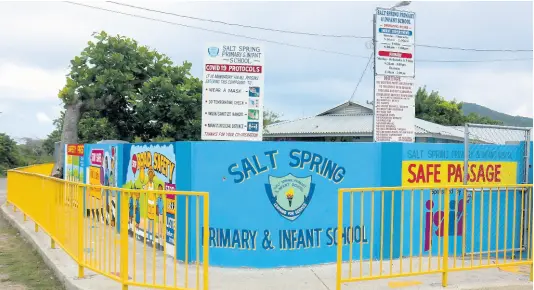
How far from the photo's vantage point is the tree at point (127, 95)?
54.3 feet

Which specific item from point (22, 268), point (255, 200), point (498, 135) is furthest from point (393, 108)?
point (22, 268)

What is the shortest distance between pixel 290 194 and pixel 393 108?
4478mm

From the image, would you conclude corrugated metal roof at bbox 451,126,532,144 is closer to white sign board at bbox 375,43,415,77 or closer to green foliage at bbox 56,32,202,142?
white sign board at bbox 375,43,415,77

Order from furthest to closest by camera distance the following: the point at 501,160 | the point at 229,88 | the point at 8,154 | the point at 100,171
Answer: the point at 8,154 → the point at 100,171 → the point at 229,88 → the point at 501,160

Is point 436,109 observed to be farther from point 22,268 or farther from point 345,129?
point 22,268

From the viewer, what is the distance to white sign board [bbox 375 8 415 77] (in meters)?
11.2

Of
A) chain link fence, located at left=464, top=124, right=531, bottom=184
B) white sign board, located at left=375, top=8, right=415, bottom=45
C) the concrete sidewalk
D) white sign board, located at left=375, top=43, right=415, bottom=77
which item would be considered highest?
white sign board, located at left=375, top=8, right=415, bottom=45

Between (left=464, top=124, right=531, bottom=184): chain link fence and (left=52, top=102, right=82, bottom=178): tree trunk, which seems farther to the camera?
(left=52, top=102, right=82, bottom=178): tree trunk

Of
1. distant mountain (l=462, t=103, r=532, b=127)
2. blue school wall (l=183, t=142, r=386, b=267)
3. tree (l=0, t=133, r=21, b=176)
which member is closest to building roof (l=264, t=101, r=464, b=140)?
distant mountain (l=462, t=103, r=532, b=127)

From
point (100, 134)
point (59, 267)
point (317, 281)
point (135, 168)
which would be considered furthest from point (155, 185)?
point (100, 134)

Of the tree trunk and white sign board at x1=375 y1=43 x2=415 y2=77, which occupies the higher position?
white sign board at x1=375 y1=43 x2=415 y2=77

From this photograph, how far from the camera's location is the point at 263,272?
24.6ft

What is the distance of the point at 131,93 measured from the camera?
55.2 ft

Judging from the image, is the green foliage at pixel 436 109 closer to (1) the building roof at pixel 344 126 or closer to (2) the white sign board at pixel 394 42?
(1) the building roof at pixel 344 126
